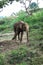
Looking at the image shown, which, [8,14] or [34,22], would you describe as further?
[8,14]

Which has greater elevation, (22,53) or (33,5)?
(22,53)

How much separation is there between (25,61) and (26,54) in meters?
0.53

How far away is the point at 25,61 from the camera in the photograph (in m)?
8.13

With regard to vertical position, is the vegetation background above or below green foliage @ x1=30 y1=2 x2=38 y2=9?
above

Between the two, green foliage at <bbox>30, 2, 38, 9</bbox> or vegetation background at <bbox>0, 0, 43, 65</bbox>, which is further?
green foliage at <bbox>30, 2, 38, 9</bbox>

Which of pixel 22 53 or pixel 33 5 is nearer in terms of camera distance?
pixel 22 53

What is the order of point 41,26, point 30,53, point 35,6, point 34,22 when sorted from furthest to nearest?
1. point 35,6
2. point 34,22
3. point 41,26
4. point 30,53

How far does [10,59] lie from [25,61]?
1.47 ft

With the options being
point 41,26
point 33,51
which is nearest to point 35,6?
point 41,26

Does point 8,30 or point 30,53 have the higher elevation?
point 30,53

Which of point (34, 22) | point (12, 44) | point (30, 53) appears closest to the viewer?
point (30, 53)

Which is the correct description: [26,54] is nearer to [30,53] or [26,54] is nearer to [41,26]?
[30,53]

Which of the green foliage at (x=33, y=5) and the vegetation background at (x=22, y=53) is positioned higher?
the vegetation background at (x=22, y=53)

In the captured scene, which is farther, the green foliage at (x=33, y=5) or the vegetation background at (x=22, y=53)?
the green foliage at (x=33, y=5)
